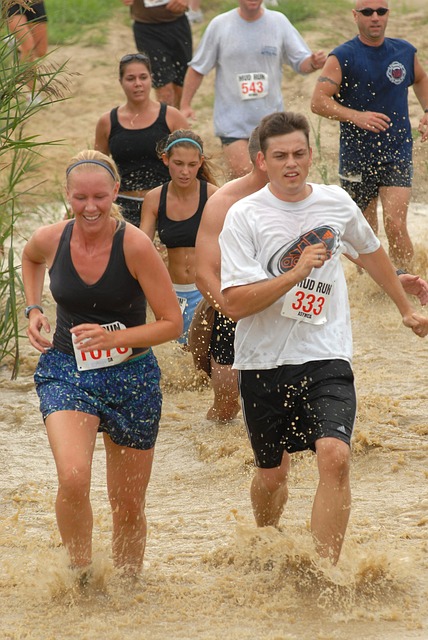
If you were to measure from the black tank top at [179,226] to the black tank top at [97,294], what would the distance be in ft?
8.12

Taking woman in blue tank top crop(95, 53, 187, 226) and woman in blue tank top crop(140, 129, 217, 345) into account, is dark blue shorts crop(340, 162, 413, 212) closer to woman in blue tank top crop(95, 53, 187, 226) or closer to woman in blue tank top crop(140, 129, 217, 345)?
woman in blue tank top crop(95, 53, 187, 226)

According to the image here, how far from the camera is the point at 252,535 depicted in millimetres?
4898

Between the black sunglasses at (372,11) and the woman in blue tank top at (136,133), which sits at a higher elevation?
the black sunglasses at (372,11)

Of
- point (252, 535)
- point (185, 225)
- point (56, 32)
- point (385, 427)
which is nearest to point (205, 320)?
point (185, 225)

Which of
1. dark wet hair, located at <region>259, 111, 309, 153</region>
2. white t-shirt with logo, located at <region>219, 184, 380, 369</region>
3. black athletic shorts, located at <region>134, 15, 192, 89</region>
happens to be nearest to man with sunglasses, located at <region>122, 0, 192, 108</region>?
black athletic shorts, located at <region>134, 15, 192, 89</region>

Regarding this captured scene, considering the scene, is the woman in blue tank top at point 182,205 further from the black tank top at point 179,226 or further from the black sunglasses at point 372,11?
the black sunglasses at point 372,11

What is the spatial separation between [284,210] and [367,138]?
4.00 m

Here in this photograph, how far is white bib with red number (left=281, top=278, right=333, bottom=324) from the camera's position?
4434 millimetres

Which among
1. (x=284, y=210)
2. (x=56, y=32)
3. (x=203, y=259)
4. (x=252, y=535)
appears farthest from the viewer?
(x=56, y=32)

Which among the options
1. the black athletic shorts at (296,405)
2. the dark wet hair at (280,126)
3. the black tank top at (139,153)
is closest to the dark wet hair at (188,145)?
the black tank top at (139,153)

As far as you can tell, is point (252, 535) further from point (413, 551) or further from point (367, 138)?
point (367, 138)

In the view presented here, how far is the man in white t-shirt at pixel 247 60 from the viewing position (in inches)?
367

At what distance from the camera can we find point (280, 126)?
4.60 m

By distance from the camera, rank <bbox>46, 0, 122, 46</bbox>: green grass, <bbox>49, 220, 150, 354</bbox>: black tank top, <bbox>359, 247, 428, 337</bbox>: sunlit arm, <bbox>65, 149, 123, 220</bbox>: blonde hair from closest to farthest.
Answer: <bbox>49, 220, 150, 354</bbox>: black tank top
<bbox>65, 149, 123, 220</bbox>: blonde hair
<bbox>359, 247, 428, 337</bbox>: sunlit arm
<bbox>46, 0, 122, 46</bbox>: green grass
